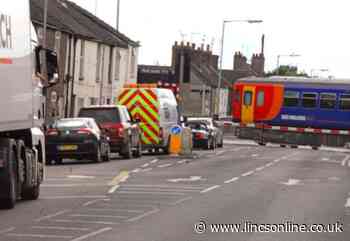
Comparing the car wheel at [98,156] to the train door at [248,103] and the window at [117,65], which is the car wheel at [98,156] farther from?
the window at [117,65]

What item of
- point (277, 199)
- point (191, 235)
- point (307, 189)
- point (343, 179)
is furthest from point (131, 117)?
point (191, 235)

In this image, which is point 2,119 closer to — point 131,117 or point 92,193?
point 92,193

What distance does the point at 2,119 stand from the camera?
15062 mm

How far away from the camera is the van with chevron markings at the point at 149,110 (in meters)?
39.6

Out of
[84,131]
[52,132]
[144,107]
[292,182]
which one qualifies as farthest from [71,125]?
[292,182]

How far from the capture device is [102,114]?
116 ft

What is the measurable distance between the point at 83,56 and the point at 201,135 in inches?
321

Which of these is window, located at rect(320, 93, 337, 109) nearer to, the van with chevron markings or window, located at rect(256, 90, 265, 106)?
window, located at rect(256, 90, 265, 106)

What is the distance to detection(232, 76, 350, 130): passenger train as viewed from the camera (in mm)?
51469

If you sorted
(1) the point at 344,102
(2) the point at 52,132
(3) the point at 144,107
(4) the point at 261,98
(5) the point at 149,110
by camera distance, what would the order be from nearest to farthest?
(2) the point at 52,132 < (3) the point at 144,107 < (5) the point at 149,110 < (1) the point at 344,102 < (4) the point at 261,98

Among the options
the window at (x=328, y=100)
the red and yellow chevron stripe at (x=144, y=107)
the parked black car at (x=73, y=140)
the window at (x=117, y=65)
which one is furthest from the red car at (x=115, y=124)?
the window at (x=117, y=65)

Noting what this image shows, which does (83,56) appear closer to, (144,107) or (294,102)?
(294,102)

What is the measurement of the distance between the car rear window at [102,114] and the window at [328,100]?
19.2 m

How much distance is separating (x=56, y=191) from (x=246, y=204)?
4.61 metres
